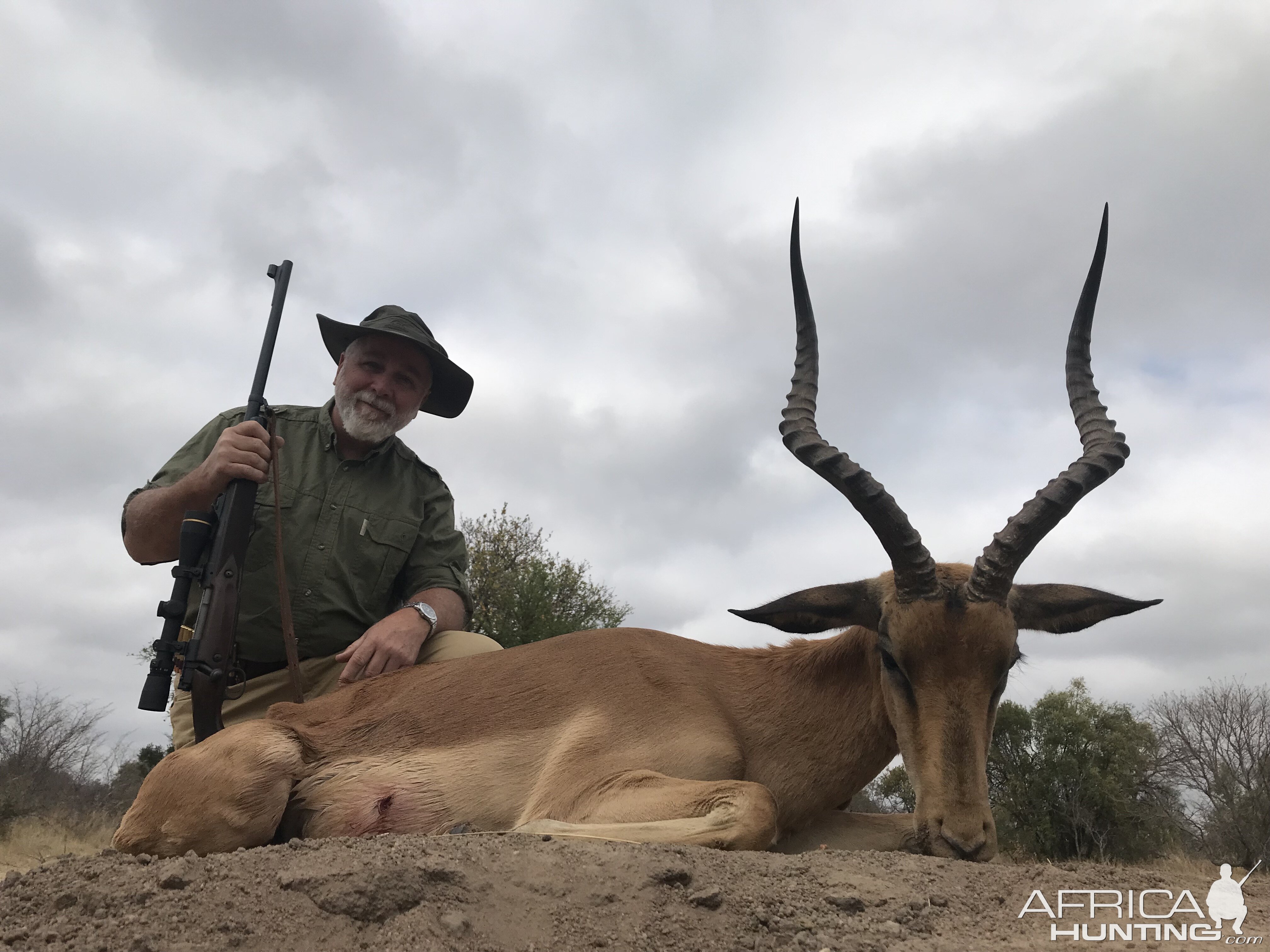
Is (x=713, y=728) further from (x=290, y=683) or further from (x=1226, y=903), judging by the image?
(x=290, y=683)

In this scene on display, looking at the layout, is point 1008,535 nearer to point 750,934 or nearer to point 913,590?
point 913,590

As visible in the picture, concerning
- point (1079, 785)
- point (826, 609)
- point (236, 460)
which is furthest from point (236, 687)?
point (1079, 785)

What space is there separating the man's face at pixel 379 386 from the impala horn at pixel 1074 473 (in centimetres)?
417

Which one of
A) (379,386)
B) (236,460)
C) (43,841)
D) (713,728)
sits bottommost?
(43,841)

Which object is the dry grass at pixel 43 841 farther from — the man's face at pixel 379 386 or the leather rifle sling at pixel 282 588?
the man's face at pixel 379 386

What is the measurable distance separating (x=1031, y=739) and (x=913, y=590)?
47.8 feet

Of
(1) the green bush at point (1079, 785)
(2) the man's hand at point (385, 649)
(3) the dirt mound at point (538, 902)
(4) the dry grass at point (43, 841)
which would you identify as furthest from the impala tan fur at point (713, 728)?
(1) the green bush at point (1079, 785)

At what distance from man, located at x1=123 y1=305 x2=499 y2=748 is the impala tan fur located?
0.89 meters

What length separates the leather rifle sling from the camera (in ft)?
18.1

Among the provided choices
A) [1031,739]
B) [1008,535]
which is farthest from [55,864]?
[1031,739]

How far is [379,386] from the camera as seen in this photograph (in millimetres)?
6699

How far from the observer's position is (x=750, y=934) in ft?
8.84

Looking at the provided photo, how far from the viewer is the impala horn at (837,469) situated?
185 inches

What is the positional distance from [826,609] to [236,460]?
354cm
